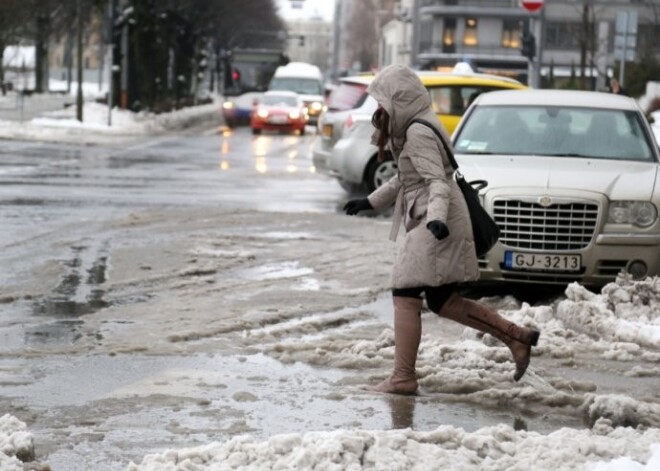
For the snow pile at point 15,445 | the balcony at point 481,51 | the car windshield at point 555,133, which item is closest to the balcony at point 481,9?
the balcony at point 481,51

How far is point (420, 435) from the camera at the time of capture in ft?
19.7

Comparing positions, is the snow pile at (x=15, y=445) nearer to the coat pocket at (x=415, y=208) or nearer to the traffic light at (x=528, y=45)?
the coat pocket at (x=415, y=208)

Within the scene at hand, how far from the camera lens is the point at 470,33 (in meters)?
109

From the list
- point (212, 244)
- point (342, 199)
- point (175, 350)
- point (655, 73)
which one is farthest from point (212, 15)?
point (175, 350)

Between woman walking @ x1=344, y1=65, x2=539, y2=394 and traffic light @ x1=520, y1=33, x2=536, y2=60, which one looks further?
traffic light @ x1=520, y1=33, x2=536, y2=60

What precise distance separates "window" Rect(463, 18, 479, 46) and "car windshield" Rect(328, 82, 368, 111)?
88.9 meters

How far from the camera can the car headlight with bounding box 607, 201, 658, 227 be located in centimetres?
1082

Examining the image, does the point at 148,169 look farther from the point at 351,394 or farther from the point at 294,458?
the point at 294,458

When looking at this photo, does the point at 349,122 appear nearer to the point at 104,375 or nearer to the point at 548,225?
the point at 548,225

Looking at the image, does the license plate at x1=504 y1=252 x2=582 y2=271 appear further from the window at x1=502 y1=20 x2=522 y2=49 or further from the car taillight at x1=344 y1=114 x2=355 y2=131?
the window at x1=502 y1=20 x2=522 y2=49

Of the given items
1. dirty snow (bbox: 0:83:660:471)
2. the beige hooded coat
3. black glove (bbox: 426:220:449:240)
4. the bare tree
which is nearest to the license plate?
dirty snow (bbox: 0:83:660:471)

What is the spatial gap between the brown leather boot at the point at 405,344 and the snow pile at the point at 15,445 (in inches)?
79.9

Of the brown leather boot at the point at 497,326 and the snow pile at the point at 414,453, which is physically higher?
the brown leather boot at the point at 497,326

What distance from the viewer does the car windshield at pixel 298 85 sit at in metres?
56.6
